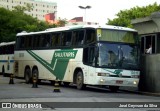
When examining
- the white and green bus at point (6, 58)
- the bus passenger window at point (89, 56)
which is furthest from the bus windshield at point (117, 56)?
the white and green bus at point (6, 58)

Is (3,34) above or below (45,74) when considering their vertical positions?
above

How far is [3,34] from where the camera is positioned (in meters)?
60.7

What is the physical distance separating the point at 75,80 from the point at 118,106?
10441 mm

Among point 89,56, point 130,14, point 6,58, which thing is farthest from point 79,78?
point 130,14

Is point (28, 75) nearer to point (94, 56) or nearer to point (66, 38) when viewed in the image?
point (66, 38)

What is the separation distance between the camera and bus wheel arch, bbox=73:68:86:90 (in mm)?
24312

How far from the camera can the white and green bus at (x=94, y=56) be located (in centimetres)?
2289

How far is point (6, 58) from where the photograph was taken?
42.8 meters

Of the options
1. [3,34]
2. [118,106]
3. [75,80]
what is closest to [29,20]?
[3,34]

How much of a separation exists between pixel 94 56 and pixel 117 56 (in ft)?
4.05

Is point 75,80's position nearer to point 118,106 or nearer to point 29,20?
point 118,106

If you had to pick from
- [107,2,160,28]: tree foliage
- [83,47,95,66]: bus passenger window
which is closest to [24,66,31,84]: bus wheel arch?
[83,47,95,66]: bus passenger window

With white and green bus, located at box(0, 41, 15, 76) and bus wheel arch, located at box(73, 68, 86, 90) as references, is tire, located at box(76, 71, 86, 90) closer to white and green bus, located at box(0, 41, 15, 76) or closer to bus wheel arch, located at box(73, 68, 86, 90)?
bus wheel arch, located at box(73, 68, 86, 90)

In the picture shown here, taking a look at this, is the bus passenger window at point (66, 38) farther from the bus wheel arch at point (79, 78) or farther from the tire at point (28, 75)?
the tire at point (28, 75)
